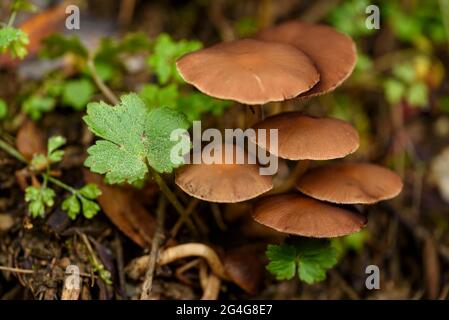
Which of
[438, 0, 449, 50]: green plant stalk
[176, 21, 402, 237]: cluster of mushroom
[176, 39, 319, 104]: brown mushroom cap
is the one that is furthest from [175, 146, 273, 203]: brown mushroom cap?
[438, 0, 449, 50]: green plant stalk

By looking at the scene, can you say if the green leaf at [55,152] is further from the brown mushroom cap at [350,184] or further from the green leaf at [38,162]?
the brown mushroom cap at [350,184]

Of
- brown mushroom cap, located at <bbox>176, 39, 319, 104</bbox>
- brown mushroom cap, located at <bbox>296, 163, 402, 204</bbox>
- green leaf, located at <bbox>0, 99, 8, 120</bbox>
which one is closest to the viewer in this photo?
brown mushroom cap, located at <bbox>176, 39, 319, 104</bbox>

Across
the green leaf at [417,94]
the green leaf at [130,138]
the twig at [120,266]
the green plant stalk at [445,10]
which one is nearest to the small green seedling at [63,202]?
the twig at [120,266]

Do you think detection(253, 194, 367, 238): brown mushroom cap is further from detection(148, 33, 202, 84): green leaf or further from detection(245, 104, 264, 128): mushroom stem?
detection(148, 33, 202, 84): green leaf

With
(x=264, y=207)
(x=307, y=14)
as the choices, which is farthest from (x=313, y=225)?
(x=307, y=14)

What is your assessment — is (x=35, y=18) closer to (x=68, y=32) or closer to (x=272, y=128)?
(x=68, y=32)

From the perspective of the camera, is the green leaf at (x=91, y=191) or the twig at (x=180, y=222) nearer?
the green leaf at (x=91, y=191)

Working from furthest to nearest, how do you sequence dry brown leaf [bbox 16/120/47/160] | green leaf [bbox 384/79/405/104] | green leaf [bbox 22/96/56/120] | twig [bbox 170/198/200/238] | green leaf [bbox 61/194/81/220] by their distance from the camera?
green leaf [bbox 384/79/405/104] < green leaf [bbox 22/96/56/120] < dry brown leaf [bbox 16/120/47/160] < twig [bbox 170/198/200/238] < green leaf [bbox 61/194/81/220]
